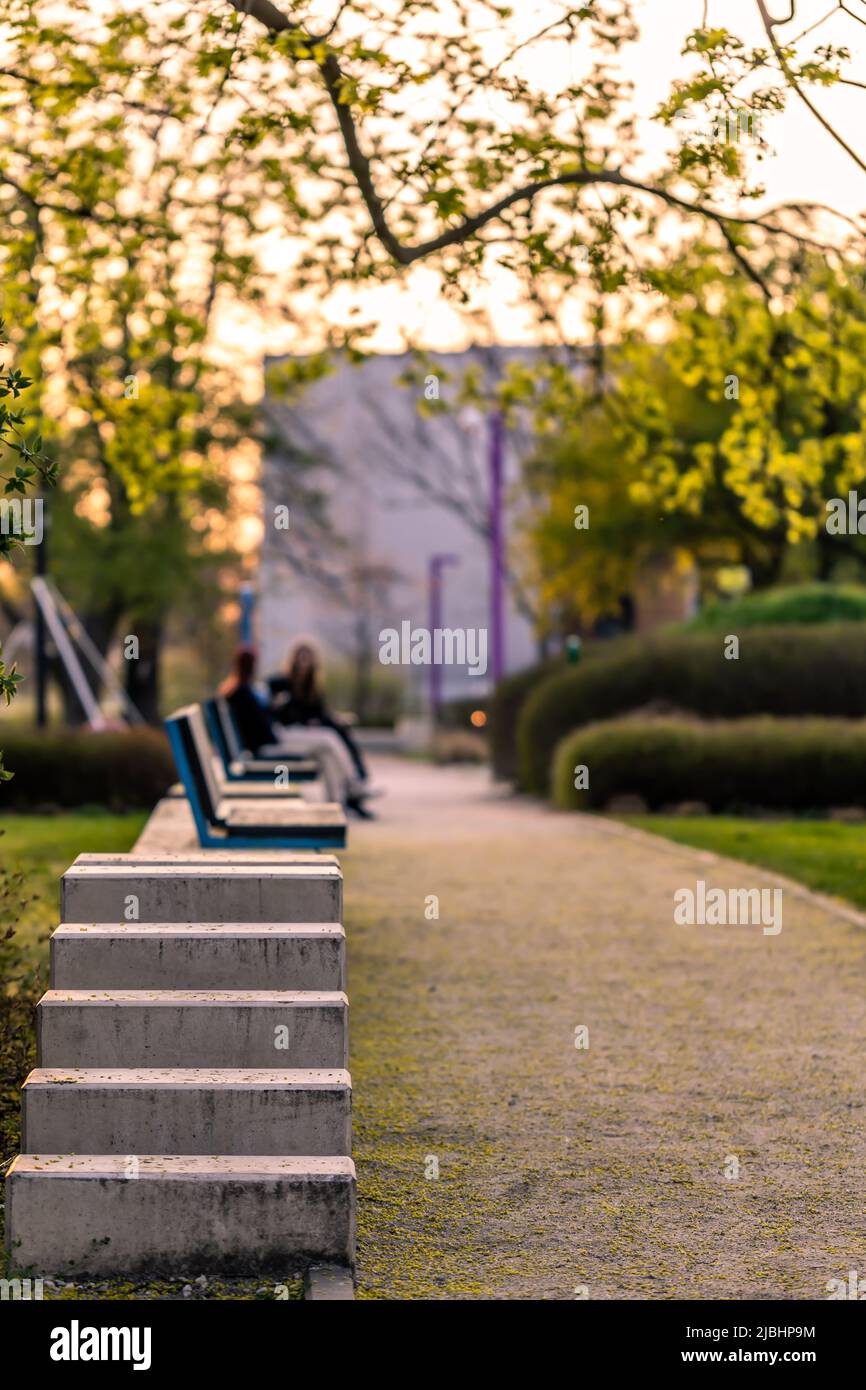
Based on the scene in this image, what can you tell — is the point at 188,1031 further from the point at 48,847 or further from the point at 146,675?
the point at 146,675

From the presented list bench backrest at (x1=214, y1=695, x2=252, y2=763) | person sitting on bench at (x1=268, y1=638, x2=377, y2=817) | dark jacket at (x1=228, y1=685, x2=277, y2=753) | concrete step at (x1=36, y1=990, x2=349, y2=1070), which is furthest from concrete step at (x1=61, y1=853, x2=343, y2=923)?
person sitting on bench at (x1=268, y1=638, x2=377, y2=817)

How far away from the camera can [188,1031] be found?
5562 mm

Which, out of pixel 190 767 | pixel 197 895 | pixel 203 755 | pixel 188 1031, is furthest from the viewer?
pixel 203 755

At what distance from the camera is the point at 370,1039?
8.11 m

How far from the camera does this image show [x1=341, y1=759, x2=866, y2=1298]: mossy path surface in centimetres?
534

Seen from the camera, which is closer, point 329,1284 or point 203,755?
point 329,1284

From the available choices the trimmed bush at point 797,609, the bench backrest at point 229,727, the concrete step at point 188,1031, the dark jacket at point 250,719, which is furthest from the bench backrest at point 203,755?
the trimmed bush at point 797,609

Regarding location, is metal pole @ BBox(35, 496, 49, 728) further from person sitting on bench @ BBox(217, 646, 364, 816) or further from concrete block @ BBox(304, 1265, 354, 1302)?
concrete block @ BBox(304, 1265, 354, 1302)

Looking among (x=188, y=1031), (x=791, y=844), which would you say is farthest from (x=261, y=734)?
(x=188, y=1031)

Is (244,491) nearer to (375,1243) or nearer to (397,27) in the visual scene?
(397,27)

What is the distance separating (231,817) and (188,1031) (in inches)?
147

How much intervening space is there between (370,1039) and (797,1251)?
120 inches

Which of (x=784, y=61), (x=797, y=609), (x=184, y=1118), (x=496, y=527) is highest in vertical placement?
(x=784, y=61)
